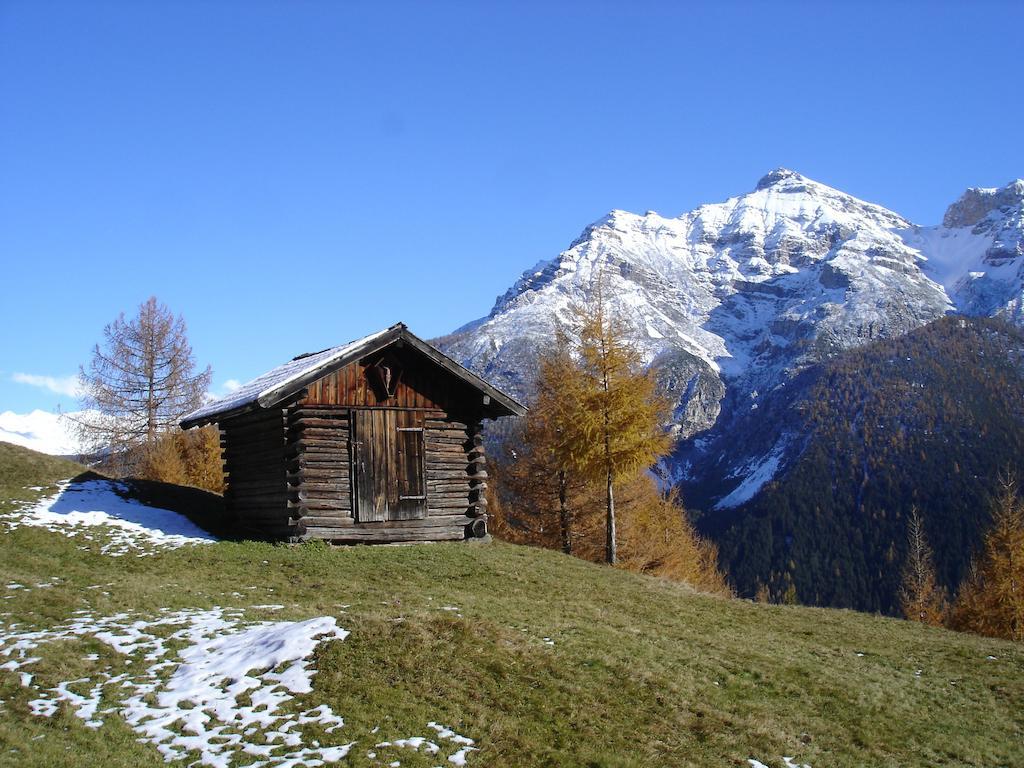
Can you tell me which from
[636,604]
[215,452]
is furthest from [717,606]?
[215,452]

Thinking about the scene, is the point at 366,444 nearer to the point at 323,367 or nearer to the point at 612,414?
the point at 323,367

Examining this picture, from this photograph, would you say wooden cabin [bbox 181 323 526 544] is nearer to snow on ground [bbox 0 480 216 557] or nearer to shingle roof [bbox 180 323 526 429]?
shingle roof [bbox 180 323 526 429]

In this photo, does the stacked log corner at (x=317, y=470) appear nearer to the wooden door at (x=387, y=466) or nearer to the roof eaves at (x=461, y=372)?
the wooden door at (x=387, y=466)

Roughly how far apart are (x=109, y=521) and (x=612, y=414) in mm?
16123

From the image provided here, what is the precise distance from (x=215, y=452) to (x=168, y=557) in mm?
24390

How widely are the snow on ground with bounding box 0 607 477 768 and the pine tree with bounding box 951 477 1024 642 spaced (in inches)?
1509

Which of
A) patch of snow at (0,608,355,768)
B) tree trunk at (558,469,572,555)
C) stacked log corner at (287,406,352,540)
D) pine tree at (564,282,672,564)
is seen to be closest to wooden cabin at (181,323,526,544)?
stacked log corner at (287,406,352,540)

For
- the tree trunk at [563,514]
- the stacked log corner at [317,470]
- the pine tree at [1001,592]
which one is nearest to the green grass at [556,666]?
the stacked log corner at [317,470]

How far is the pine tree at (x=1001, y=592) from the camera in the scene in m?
41.6

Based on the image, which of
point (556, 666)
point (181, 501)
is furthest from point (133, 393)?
point (556, 666)

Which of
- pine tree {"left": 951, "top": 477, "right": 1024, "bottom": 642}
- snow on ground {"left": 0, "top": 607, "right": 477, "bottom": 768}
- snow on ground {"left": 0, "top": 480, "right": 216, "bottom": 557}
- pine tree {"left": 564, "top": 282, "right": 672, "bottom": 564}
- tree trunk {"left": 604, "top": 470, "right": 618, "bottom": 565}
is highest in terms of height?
pine tree {"left": 564, "top": 282, "right": 672, "bottom": 564}

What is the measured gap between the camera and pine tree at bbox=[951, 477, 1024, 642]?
4162 centimetres

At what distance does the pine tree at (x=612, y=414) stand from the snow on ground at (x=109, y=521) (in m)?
12.6

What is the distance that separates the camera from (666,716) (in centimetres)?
1243
